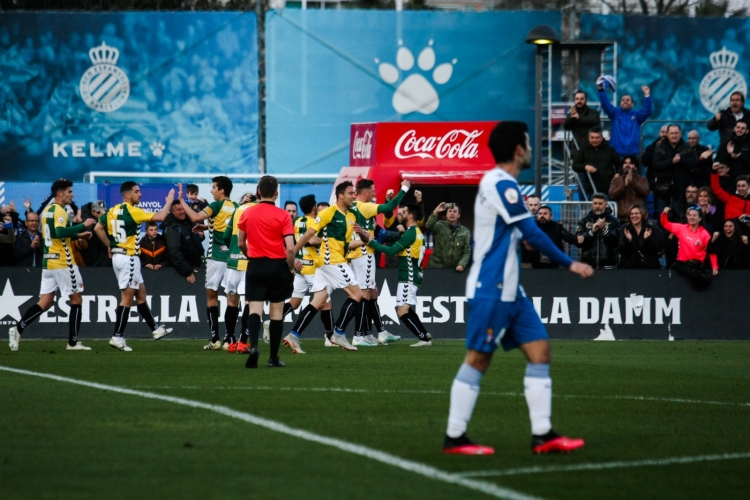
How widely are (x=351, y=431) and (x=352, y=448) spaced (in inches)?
30.0

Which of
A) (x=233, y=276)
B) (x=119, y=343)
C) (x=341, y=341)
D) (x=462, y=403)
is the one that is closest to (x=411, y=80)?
(x=341, y=341)

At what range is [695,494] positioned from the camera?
5.98m

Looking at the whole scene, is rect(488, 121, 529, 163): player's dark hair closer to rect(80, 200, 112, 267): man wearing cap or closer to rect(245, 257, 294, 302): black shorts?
rect(245, 257, 294, 302): black shorts

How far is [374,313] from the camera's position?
742 inches

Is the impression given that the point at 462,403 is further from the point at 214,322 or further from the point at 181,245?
the point at 181,245

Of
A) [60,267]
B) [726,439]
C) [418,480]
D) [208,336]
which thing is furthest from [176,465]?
[208,336]

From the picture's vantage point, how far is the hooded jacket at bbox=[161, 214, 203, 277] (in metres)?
20.1

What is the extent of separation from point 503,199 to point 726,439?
242 centimetres

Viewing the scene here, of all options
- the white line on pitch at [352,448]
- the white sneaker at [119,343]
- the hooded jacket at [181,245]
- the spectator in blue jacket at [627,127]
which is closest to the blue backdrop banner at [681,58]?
the spectator in blue jacket at [627,127]

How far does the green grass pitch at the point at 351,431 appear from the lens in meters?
6.13

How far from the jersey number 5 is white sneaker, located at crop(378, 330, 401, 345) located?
15.4 feet

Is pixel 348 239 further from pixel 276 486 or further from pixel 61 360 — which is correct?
pixel 276 486

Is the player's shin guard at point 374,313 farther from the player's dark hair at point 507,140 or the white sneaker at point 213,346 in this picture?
the player's dark hair at point 507,140

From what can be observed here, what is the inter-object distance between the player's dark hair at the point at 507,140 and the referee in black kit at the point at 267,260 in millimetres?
5859
